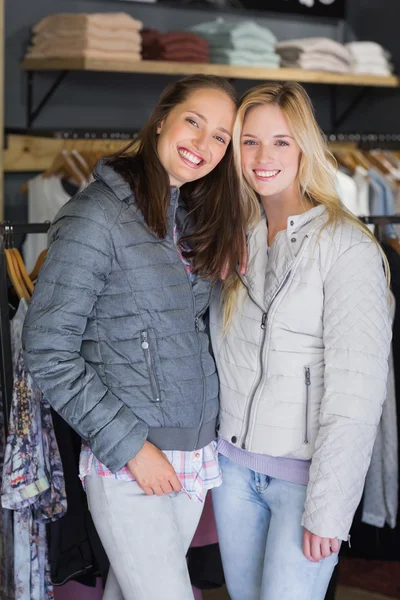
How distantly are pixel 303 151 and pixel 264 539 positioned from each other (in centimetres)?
90

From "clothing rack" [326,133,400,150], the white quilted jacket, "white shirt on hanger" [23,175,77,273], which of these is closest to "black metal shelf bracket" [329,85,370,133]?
"clothing rack" [326,133,400,150]

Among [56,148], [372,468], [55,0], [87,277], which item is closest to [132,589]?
[87,277]

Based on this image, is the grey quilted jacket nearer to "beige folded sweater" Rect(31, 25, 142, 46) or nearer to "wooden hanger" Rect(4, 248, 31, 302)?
"wooden hanger" Rect(4, 248, 31, 302)

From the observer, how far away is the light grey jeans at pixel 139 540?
180 cm

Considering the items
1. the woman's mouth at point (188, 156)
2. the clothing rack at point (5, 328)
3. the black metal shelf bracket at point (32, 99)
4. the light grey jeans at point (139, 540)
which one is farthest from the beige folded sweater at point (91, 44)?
the light grey jeans at point (139, 540)

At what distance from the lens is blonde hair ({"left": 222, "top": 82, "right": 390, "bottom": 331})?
1.96m

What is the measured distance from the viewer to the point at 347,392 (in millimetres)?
1807

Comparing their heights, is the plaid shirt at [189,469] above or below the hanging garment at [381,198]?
below

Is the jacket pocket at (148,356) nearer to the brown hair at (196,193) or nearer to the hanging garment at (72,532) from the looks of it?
the brown hair at (196,193)

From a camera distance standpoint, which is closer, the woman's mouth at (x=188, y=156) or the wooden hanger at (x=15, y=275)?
the woman's mouth at (x=188, y=156)

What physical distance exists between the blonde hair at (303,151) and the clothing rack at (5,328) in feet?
1.83

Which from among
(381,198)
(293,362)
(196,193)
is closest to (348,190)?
→ (381,198)

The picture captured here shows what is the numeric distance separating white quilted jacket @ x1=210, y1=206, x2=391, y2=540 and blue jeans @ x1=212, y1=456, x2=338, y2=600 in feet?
0.26

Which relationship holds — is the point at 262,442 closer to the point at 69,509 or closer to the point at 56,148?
the point at 69,509
